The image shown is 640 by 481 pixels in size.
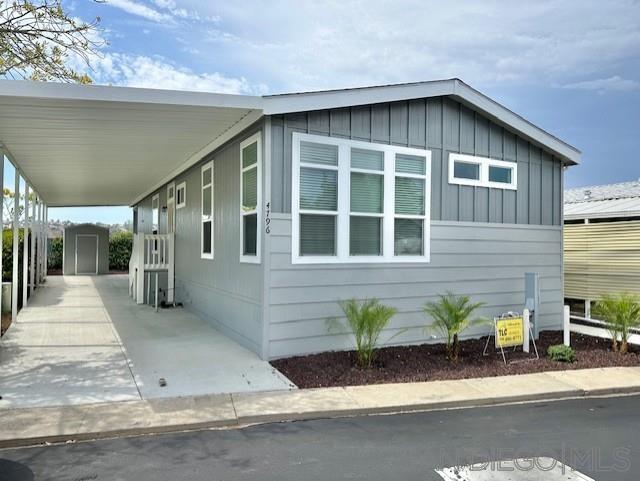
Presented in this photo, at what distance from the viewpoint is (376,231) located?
702 centimetres

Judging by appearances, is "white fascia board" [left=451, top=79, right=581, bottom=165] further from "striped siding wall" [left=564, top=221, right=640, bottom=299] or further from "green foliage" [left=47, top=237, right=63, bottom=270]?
"green foliage" [left=47, top=237, right=63, bottom=270]

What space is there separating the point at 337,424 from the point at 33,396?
296 cm

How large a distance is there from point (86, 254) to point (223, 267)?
15.5 meters

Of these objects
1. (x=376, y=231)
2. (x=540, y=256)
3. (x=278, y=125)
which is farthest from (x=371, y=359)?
(x=540, y=256)

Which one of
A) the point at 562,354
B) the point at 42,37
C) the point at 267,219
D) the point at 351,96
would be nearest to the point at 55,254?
the point at 42,37

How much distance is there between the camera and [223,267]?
26.4 ft

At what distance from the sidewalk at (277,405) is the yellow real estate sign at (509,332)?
2.71 ft

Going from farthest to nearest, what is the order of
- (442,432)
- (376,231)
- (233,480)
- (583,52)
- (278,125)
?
(583,52), (376,231), (278,125), (442,432), (233,480)

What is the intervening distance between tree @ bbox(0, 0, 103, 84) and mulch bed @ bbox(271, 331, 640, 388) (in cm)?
498

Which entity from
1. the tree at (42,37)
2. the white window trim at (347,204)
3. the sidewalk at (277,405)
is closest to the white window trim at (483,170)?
the white window trim at (347,204)

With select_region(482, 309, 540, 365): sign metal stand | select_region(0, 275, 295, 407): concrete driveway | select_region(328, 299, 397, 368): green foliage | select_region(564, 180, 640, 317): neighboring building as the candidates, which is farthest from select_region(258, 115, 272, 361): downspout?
select_region(564, 180, 640, 317): neighboring building

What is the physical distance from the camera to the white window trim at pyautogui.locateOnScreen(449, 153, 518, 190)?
770 centimetres

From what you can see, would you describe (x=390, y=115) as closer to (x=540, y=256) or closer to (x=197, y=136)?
(x=197, y=136)

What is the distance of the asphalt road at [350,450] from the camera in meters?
3.29
